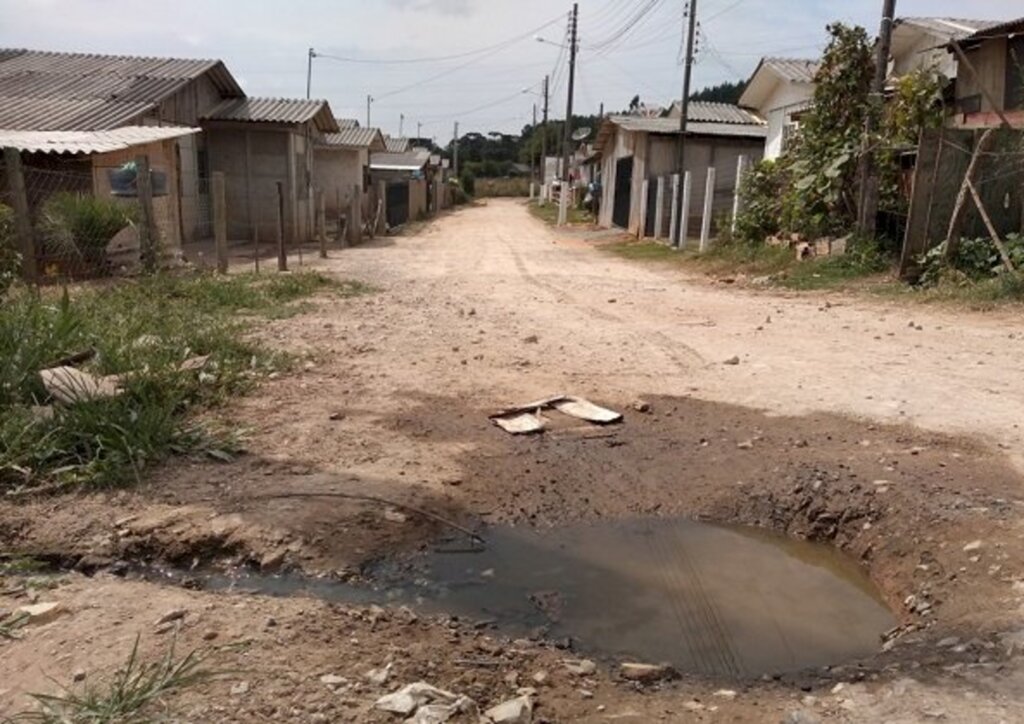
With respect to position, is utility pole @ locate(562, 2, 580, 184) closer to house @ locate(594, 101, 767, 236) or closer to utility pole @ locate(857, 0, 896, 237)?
house @ locate(594, 101, 767, 236)

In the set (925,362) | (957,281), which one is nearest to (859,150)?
(957,281)

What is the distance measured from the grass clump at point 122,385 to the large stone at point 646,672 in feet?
8.01

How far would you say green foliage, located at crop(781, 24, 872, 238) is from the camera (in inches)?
491

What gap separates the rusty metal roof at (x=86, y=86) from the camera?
1443 centimetres

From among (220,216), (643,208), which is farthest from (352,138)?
(220,216)

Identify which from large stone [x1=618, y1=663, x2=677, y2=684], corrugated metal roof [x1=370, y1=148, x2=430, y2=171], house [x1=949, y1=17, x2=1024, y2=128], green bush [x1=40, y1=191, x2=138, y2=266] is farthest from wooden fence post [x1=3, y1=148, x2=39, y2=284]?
corrugated metal roof [x1=370, y1=148, x2=430, y2=171]

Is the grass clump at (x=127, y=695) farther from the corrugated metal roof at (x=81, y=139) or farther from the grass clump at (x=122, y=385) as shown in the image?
the corrugated metal roof at (x=81, y=139)

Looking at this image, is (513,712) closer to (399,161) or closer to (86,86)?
(86,86)

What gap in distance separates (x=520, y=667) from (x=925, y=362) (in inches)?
198

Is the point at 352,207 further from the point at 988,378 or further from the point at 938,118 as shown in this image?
the point at 988,378

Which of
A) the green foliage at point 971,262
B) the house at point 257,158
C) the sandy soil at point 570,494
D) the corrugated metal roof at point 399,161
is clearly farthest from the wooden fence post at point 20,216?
the corrugated metal roof at point 399,161

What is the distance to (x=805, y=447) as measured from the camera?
15.5 feet

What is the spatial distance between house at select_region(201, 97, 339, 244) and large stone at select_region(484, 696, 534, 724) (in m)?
17.7

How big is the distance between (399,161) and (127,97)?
2514 centimetres
